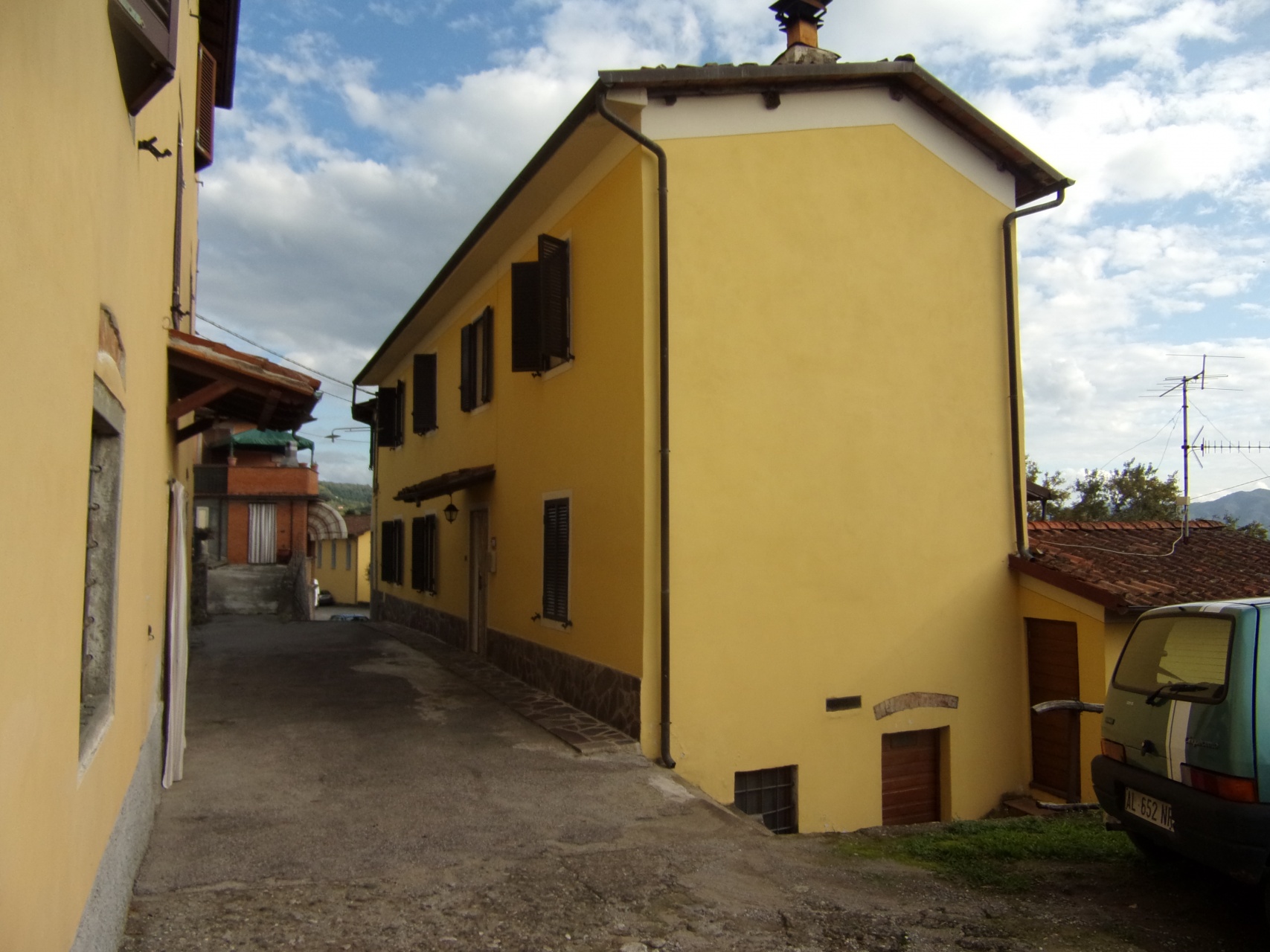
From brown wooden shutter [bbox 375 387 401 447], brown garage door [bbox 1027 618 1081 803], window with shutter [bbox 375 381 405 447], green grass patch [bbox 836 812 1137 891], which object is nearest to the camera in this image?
green grass patch [bbox 836 812 1137 891]

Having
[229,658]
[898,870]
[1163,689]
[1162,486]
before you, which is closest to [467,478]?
[229,658]

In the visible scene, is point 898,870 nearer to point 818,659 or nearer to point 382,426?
point 818,659

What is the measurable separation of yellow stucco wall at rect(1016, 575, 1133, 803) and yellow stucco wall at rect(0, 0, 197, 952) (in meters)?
7.86

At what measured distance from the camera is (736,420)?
8469 millimetres

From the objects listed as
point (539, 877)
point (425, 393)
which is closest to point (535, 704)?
→ point (539, 877)

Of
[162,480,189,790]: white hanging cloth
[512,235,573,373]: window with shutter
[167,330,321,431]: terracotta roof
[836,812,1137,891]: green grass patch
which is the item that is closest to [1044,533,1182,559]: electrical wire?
[836,812,1137,891]: green grass patch

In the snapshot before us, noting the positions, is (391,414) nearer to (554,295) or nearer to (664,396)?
(554,295)

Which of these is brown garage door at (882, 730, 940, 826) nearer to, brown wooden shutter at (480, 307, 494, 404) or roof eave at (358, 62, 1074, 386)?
roof eave at (358, 62, 1074, 386)

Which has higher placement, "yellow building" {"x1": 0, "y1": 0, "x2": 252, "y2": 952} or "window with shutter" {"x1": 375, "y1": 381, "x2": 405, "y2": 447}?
"window with shutter" {"x1": 375, "y1": 381, "x2": 405, "y2": 447}

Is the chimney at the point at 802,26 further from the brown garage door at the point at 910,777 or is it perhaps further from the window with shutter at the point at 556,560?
the brown garage door at the point at 910,777

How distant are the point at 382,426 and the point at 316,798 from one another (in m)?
14.5

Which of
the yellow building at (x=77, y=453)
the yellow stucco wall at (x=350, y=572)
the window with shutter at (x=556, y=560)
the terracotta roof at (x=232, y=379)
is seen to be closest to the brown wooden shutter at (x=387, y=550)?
the window with shutter at (x=556, y=560)

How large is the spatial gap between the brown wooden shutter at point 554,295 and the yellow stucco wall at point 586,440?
0.37 ft

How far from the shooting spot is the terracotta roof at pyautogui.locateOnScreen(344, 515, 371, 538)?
41062mm
